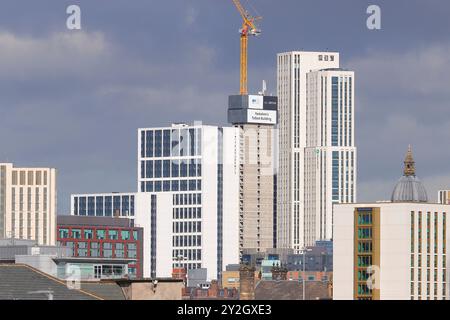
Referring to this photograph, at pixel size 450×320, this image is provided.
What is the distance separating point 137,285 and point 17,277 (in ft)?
46.7
